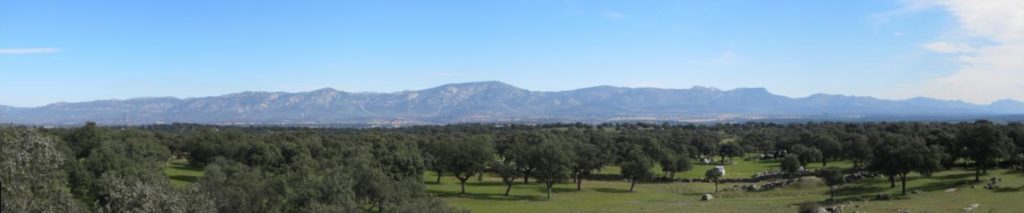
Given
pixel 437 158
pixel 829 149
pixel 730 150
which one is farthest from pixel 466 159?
pixel 829 149

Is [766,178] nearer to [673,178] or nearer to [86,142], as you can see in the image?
[673,178]

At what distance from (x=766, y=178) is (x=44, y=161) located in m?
84.3

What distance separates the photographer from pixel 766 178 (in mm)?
91875

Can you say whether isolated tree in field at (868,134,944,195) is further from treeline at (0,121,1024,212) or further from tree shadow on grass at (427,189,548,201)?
tree shadow on grass at (427,189,548,201)

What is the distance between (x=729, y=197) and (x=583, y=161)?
2143 cm

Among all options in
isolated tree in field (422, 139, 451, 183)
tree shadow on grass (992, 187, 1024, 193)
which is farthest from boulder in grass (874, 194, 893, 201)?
isolated tree in field (422, 139, 451, 183)

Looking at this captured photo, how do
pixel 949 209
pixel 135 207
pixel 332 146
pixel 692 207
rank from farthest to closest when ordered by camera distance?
pixel 332 146
pixel 692 207
pixel 949 209
pixel 135 207

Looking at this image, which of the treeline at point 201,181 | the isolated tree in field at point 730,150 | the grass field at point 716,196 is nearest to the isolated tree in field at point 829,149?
Answer: the isolated tree in field at point 730,150

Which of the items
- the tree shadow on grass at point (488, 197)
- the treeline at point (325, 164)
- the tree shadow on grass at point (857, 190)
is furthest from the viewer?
the tree shadow on grass at point (488, 197)

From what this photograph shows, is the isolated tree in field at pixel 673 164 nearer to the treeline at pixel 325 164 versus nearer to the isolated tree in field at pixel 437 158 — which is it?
the treeline at pixel 325 164

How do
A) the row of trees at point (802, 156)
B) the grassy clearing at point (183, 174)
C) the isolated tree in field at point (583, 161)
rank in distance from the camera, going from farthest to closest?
the isolated tree in field at point (583, 161), the grassy clearing at point (183, 174), the row of trees at point (802, 156)

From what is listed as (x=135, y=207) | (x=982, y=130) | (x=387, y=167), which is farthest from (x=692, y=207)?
(x=135, y=207)

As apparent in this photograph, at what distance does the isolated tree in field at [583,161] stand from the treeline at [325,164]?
0.28 metres

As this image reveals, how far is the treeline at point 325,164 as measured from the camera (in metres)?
29.8
